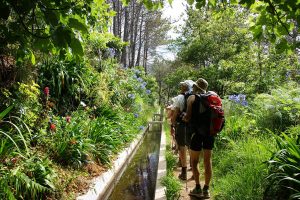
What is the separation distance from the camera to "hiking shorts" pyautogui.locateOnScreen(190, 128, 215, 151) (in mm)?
4926

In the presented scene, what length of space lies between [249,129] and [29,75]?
502 centimetres

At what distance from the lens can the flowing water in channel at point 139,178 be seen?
5.71 metres

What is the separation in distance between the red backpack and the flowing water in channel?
183cm

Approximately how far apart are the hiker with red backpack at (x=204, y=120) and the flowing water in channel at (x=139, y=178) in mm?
1228

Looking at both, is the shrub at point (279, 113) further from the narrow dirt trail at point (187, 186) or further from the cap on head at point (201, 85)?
the cap on head at point (201, 85)

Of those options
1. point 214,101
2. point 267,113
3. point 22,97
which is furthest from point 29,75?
point 267,113

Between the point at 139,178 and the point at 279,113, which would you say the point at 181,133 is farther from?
the point at 279,113

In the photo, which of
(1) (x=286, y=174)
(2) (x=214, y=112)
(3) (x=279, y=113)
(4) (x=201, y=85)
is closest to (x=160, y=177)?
(2) (x=214, y=112)

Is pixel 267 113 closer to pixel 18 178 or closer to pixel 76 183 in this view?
pixel 76 183

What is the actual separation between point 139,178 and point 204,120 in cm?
265

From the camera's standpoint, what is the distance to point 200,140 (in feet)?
16.3

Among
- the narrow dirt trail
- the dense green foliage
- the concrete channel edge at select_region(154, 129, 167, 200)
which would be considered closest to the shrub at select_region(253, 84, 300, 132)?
the dense green foliage

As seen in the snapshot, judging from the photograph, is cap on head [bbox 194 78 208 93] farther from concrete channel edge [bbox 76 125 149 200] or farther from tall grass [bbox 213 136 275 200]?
concrete channel edge [bbox 76 125 149 200]

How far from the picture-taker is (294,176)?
148 inches
